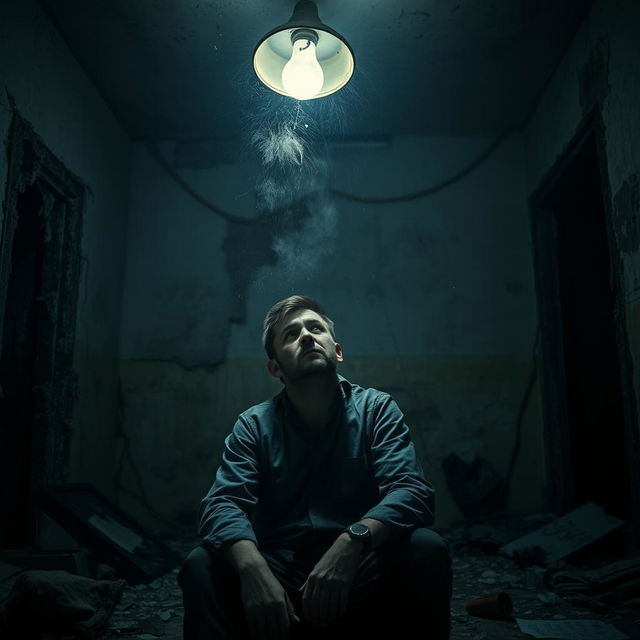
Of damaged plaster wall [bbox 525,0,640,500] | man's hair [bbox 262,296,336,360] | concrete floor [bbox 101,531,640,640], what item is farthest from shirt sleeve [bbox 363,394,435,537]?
damaged plaster wall [bbox 525,0,640,500]

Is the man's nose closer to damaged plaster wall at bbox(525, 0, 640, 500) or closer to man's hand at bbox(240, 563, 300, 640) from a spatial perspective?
man's hand at bbox(240, 563, 300, 640)

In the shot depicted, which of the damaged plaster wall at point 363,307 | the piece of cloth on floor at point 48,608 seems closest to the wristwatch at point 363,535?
the piece of cloth on floor at point 48,608

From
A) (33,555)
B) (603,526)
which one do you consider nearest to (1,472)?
(33,555)

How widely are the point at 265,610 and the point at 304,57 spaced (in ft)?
9.81

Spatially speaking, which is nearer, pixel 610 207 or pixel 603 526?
pixel 610 207

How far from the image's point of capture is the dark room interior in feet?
11.3

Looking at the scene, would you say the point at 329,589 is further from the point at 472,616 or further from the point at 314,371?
the point at 472,616

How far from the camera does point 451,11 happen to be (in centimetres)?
388

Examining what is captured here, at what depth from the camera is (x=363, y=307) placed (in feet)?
17.3

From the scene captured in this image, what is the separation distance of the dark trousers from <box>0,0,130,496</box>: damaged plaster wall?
2.59 metres

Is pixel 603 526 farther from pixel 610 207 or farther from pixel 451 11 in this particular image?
pixel 451 11

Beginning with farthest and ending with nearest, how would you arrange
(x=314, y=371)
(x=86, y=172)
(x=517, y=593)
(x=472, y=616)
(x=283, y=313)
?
1. (x=86, y=172)
2. (x=517, y=593)
3. (x=472, y=616)
4. (x=283, y=313)
5. (x=314, y=371)

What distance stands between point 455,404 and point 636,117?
265 cm

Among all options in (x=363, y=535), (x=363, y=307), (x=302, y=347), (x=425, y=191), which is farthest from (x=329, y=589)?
(x=425, y=191)
